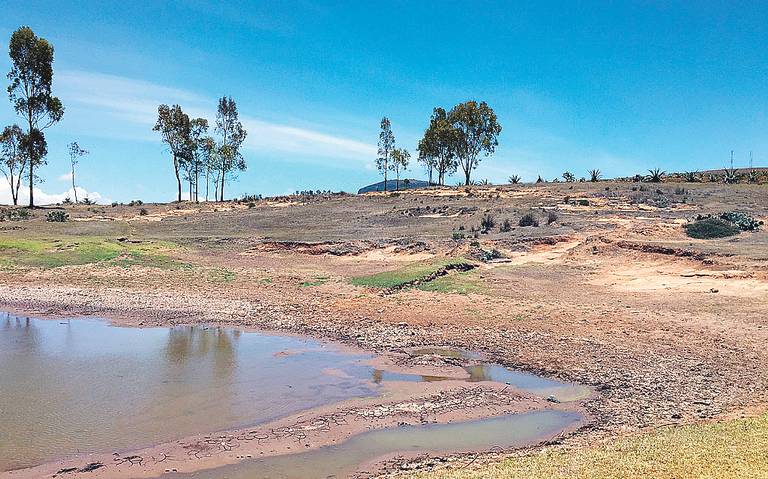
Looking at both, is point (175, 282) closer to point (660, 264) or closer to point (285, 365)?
point (285, 365)

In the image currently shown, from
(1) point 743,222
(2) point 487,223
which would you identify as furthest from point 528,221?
(1) point 743,222

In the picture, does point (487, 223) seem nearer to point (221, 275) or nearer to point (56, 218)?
point (221, 275)

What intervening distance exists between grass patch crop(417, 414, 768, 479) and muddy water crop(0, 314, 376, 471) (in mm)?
4396

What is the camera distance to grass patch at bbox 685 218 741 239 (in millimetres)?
28047

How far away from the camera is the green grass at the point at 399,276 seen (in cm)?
2238

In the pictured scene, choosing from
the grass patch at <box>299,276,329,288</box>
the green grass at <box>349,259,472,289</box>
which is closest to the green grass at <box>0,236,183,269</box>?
the grass patch at <box>299,276,329,288</box>

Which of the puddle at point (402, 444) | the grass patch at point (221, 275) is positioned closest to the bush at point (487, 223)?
the grass patch at point (221, 275)

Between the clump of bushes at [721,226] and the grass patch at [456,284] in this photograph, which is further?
the clump of bushes at [721,226]

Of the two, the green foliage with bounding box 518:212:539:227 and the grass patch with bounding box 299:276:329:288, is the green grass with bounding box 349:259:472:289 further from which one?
the green foliage with bounding box 518:212:539:227

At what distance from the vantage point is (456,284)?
21.9m

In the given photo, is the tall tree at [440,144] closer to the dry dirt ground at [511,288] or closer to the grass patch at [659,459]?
the dry dirt ground at [511,288]

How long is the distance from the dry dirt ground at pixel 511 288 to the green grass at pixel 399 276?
1.48 ft

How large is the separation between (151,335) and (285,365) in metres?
5.05

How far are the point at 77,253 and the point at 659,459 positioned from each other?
27.1 meters
